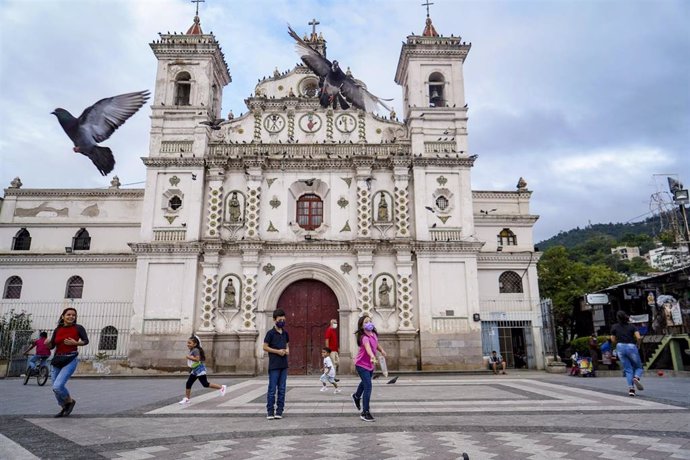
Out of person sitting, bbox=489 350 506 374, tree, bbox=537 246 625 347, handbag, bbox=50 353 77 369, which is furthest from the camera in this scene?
tree, bbox=537 246 625 347

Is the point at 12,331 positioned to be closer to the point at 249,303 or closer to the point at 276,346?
the point at 249,303

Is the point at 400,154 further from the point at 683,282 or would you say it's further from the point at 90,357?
the point at 90,357

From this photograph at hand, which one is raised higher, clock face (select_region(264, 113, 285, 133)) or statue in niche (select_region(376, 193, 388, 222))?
clock face (select_region(264, 113, 285, 133))

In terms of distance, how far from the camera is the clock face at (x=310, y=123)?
73.3ft

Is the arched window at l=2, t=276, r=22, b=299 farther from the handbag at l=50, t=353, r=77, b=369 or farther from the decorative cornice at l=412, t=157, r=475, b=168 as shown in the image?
the decorative cornice at l=412, t=157, r=475, b=168

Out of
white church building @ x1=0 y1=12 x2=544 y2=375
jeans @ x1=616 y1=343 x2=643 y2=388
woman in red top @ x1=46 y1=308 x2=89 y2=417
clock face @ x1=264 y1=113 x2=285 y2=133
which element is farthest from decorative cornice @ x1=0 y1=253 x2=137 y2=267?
jeans @ x1=616 y1=343 x2=643 y2=388

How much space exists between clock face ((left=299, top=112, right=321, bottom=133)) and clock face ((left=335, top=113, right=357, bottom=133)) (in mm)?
900

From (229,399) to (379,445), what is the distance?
236 inches

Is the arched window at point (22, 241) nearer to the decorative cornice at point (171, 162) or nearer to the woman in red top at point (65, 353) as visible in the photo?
the decorative cornice at point (171, 162)

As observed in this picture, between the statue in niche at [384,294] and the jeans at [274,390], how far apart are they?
12197 mm

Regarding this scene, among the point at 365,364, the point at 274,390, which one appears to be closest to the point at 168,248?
the point at 274,390

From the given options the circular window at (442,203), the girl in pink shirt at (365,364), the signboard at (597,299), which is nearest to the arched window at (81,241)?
the circular window at (442,203)

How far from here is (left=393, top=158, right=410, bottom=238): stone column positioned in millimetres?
20828

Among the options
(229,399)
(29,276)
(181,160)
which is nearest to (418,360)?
(229,399)
